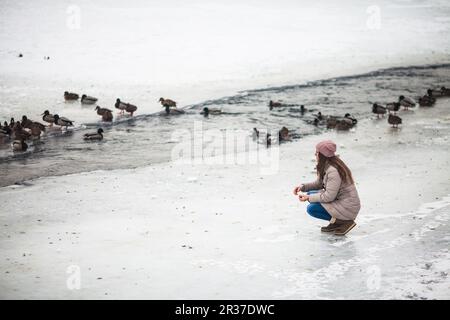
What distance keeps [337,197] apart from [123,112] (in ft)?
31.0

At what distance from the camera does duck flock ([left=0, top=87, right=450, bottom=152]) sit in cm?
1257

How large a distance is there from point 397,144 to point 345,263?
21.7 feet

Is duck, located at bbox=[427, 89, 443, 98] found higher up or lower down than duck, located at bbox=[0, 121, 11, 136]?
higher up

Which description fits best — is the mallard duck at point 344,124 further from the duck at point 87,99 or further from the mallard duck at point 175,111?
the duck at point 87,99

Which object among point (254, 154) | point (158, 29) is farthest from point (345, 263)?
point (158, 29)

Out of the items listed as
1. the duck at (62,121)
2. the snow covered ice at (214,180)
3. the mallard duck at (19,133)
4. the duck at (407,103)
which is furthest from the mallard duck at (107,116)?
the duck at (407,103)

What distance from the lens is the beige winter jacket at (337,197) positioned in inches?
267

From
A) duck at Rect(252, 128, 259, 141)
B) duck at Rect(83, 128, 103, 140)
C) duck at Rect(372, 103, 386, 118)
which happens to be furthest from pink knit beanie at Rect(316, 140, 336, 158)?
duck at Rect(372, 103, 386, 118)

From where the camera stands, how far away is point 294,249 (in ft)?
21.6

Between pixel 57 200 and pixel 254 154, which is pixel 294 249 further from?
pixel 254 154

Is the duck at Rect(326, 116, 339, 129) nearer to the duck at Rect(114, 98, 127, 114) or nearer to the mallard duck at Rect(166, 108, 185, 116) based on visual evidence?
the mallard duck at Rect(166, 108, 185, 116)

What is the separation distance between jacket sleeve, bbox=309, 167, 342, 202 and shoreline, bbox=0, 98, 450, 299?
49 centimetres
